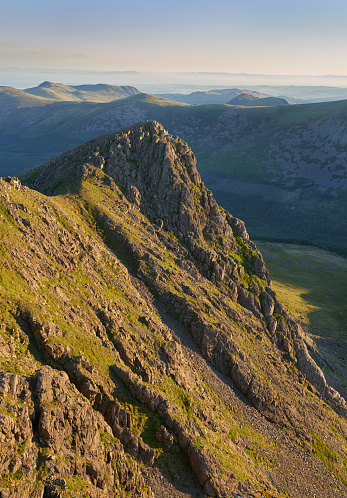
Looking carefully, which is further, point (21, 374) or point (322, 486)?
point (322, 486)

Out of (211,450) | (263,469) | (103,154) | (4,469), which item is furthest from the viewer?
(103,154)

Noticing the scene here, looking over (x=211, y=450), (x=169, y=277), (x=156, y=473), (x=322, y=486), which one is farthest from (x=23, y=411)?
(x=322, y=486)

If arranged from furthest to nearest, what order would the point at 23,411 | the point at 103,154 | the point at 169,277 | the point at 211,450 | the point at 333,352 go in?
the point at 333,352, the point at 103,154, the point at 169,277, the point at 211,450, the point at 23,411

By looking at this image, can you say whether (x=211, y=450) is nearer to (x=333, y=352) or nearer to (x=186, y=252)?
(x=186, y=252)

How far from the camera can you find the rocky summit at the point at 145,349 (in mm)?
46219

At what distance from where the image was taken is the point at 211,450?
6069cm

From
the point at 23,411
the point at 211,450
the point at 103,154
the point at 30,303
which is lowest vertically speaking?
the point at 211,450

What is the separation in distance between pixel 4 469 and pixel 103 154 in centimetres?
9057

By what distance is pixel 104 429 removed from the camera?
52.0 meters

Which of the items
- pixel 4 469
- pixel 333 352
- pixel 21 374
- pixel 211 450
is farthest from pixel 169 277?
pixel 333 352

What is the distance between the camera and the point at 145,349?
2771 inches

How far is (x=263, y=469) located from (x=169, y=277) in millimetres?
44500

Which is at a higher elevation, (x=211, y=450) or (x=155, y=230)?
(x=155, y=230)

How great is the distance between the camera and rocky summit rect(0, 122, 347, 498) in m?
46.2
